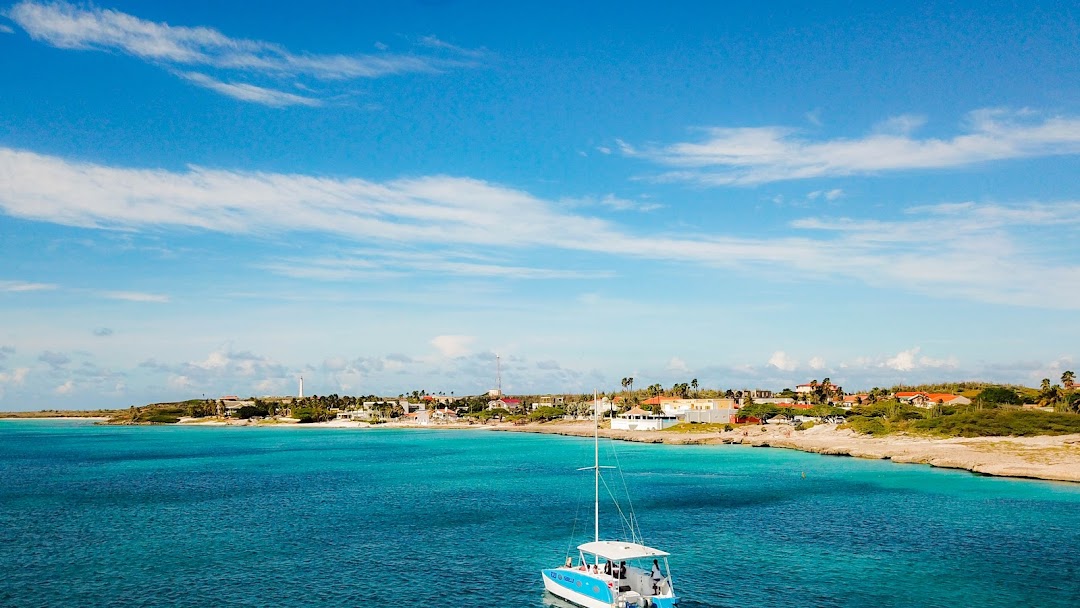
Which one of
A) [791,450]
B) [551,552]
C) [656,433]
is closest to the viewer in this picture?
[551,552]

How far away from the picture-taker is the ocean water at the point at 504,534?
143 feet

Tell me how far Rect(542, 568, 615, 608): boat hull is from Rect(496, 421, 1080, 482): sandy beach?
74.5 metres

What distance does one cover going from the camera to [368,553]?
177 feet

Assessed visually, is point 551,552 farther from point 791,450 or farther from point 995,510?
point 791,450

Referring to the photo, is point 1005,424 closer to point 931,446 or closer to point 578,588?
point 931,446

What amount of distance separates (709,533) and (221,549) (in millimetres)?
39125

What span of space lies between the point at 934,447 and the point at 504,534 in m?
89.6

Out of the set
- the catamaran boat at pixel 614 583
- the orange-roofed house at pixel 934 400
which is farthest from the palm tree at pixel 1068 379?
the catamaran boat at pixel 614 583

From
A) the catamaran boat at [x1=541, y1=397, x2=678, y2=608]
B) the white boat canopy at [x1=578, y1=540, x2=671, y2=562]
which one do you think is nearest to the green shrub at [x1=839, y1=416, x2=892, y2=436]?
the white boat canopy at [x1=578, y1=540, x2=671, y2=562]

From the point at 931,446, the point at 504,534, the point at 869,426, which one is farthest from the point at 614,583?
the point at 869,426

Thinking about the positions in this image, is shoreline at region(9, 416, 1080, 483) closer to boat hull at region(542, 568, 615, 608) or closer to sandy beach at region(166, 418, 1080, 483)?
sandy beach at region(166, 418, 1080, 483)

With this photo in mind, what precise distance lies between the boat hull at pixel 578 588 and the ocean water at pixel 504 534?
1973 mm

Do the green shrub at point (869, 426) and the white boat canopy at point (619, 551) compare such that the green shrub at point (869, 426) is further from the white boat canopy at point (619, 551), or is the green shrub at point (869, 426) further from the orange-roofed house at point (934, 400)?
the white boat canopy at point (619, 551)

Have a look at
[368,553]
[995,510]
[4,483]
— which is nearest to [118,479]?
[4,483]
